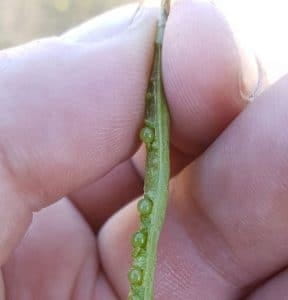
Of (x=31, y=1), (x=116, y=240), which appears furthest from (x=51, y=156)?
(x=31, y=1)

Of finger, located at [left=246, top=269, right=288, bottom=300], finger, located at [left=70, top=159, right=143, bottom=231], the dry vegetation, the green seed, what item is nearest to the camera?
the green seed

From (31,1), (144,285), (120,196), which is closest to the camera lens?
(144,285)

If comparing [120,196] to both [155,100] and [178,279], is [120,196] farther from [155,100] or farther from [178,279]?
[155,100]

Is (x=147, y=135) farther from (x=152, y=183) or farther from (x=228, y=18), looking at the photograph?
(x=228, y=18)

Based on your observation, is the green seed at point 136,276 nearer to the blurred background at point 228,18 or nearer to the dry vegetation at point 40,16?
the blurred background at point 228,18

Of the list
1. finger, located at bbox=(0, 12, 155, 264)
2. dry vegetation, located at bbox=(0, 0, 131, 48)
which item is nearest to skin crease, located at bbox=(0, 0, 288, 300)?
finger, located at bbox=(0, 12, 155, 264)

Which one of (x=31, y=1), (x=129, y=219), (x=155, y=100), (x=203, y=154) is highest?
(x=155, y=100)

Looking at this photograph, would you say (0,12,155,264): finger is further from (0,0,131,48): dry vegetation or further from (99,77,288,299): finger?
(0,0,131,48): dry vegetation

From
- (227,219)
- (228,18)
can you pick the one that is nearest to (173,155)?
(227,219)
